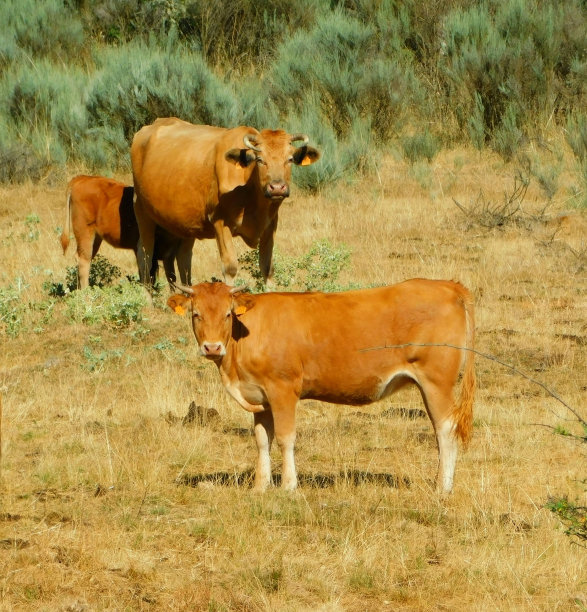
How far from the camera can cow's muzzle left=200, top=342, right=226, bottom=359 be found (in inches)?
265

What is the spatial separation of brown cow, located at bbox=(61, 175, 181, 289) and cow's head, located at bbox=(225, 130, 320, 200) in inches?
71.8

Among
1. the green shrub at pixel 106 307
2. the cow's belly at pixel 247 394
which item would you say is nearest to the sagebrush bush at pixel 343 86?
the green shrub at pixel 106 307

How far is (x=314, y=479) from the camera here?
7.30 m

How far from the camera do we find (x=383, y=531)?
6207 mm

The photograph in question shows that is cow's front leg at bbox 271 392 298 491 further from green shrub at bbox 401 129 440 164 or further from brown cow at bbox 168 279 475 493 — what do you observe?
green shrub at bbox 401 129 440 164

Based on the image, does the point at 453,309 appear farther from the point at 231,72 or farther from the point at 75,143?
the point at 231,72

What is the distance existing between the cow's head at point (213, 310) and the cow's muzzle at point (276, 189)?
3936 millimetres

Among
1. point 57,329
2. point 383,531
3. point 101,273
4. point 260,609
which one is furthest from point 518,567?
point 101,273

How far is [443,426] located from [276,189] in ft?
14.4

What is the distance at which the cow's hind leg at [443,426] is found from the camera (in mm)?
6938

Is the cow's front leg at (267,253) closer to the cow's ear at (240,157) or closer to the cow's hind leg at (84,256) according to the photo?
the cow's ear at (240,157)

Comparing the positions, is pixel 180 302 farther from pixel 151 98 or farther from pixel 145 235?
pixel 151 98

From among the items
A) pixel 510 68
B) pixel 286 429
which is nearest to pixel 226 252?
pixel 286 429

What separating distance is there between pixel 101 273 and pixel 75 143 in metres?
6.60
